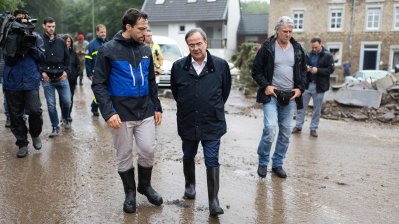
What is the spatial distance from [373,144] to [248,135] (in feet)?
7.67

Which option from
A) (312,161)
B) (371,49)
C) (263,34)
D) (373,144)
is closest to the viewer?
(312,161)

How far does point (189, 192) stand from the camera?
4.56m

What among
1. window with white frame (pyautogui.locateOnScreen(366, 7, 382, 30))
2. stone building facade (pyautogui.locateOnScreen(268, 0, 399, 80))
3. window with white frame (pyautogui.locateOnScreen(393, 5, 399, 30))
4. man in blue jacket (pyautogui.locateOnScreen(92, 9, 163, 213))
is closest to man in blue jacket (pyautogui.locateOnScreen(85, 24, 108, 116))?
man in blue jacket (pyautogui.locateOnScreen(92, 9, 163, 213))

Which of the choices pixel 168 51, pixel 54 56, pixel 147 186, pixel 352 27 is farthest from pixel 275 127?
pixel 352 27

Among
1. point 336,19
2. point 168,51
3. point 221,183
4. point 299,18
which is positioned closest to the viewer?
point 221,183

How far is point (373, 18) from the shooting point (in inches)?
1385

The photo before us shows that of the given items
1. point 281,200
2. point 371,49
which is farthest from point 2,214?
point 371,49

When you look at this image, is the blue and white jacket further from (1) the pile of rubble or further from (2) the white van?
(2) the white van

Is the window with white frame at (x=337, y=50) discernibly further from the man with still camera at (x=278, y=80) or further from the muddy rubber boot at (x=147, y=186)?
the muddy rubber boot at (x=147, y=186)

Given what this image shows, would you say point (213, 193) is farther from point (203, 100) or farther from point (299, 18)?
point (299, 18)

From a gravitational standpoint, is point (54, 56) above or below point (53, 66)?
above

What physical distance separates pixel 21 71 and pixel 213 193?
3.37 metres

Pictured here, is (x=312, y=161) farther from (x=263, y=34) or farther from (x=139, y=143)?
(x=263, y=34)

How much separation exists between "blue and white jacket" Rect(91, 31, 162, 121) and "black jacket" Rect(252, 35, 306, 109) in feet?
5.83
